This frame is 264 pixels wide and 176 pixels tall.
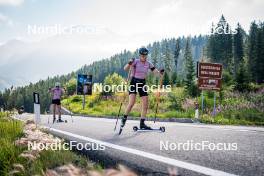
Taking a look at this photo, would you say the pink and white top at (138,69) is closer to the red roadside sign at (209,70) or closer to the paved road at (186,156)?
the paved road at (186,156)

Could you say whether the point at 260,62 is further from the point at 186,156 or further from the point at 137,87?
the point at 186,156

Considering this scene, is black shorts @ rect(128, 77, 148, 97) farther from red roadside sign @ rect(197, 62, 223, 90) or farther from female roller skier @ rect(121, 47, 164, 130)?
red roadside sign @ rect(197, 62, 223, 90)

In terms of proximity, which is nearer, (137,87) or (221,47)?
(137,87)

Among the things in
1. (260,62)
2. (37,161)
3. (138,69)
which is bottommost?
(37,161)

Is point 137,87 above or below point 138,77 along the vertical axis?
below

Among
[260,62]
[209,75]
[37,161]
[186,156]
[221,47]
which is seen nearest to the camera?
[37,161]

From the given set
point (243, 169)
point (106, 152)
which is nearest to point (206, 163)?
point (243, 169)

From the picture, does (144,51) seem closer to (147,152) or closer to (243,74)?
(147,152)

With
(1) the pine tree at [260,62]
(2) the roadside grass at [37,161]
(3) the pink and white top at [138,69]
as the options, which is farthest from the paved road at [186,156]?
(1) the pine tree at [260,62]

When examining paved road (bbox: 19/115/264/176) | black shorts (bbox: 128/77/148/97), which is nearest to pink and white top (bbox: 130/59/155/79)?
black shorts (bbox: 128/77/148/97)

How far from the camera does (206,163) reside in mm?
4691

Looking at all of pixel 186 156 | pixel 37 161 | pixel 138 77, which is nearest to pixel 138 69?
pixel 138 77

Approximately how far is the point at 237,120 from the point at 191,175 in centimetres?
1385

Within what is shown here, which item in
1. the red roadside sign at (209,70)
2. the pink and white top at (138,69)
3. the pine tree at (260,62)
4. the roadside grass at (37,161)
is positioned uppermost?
the pine tree at (260,62)
